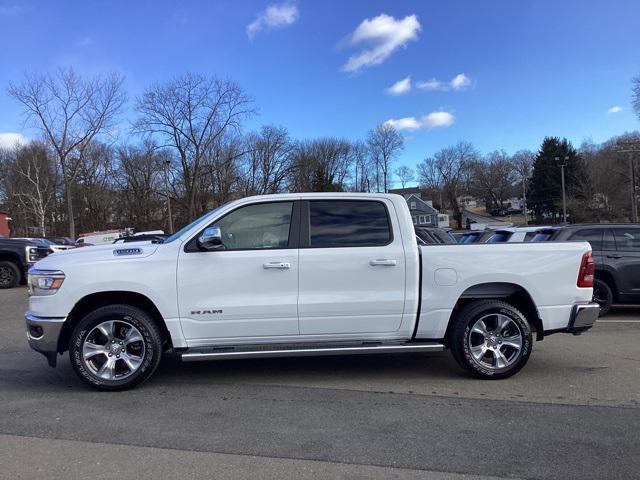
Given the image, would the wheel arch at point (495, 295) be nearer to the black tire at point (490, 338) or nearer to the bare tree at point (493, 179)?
the black tire at point (490, 338)

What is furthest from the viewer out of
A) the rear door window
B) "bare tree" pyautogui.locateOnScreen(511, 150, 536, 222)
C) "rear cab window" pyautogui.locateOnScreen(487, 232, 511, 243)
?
"bare tree" pyautogui.locateOnScreen(511, 150, 536, 222)

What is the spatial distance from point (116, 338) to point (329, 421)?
2315 mm

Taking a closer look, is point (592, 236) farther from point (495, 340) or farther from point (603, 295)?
point (495, 340)

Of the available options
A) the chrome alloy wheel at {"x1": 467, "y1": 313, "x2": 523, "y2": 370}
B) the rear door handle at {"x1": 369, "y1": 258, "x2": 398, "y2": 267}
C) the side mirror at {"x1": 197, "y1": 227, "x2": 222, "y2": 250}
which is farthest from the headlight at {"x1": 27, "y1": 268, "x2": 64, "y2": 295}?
the chrome alloy wheel at {"x1": 467, "y1": 313, "x2": 523, "y2": 370}

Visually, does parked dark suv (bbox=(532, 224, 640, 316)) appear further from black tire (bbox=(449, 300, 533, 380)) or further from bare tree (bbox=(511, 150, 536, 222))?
bare tree (bbox=(511, 150, 536, 222))

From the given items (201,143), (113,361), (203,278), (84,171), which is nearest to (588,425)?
(203,278)

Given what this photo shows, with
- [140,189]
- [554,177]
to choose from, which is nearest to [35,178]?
[140,189]

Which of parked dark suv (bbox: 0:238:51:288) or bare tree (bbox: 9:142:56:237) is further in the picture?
bare tree (bbox: 9:142:56:237)

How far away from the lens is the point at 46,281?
196 inches

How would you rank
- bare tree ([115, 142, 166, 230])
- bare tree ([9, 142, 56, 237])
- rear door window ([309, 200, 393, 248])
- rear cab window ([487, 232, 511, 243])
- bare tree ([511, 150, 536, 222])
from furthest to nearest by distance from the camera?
bare tree ([511, 150, 536, 222])
bare tree ([115, 142, 166, 230])
bare tree ([9, 142, 56, 237])
rear cab window ([487, 232, 511, 243])
rear door window ([309, 200, 393, 248])

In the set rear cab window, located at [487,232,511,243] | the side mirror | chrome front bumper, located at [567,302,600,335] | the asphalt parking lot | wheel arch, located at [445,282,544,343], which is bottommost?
the asphalt parking lot

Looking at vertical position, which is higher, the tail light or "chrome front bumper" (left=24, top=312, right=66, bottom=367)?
the tail light

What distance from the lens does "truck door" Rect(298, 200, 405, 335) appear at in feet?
16.8

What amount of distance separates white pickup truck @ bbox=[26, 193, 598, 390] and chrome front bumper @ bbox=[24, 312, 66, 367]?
0.04 feet
